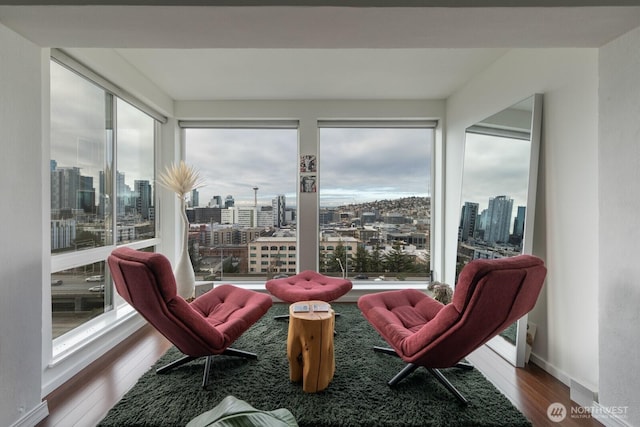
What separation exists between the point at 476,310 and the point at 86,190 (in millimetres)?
2999

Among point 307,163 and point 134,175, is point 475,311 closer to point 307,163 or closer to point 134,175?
point 307,163

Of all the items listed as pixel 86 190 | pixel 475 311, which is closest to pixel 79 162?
pixel 86 190

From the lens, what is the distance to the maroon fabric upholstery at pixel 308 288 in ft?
8.38

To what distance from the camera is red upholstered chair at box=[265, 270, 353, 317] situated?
2553 millimetres

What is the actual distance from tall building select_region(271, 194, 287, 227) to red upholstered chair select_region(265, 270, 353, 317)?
0.96 m

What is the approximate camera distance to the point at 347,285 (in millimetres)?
2807

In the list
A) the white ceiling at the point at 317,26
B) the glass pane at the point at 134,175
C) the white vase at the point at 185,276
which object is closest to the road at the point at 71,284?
the glass pane at the point at 134,175

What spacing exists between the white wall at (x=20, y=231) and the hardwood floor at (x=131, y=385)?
7.5 inches

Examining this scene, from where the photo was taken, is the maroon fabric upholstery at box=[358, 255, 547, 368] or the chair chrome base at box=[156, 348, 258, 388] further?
the chair chrome base at box=[156, 348, 258, 388]

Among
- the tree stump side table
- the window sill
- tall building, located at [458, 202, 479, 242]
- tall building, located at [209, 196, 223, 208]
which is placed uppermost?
tall building, located at [209, 196, 223, 208]

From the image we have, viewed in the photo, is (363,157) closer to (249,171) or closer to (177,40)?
(249,171)

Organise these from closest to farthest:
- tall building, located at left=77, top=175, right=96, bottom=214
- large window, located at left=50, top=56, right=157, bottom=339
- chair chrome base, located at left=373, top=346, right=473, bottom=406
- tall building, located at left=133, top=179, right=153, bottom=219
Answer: chair chrome base, located at left=373, top=346, right=473, bottom=406 → large window, located at left=50, top=56, right=157, bottom=339 → tall building, located at left=77, top=175, right=96, bottom=214 → tall building, located at left=133, top=179, right=153, bottom=219

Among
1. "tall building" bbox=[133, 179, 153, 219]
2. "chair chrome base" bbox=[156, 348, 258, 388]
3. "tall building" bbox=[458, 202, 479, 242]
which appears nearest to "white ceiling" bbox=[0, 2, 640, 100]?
"tall building" bbox=[133, 179, 153, 219]

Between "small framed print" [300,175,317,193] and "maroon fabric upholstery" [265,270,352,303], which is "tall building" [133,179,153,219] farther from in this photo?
"small framed print" [300,175,317,193]
